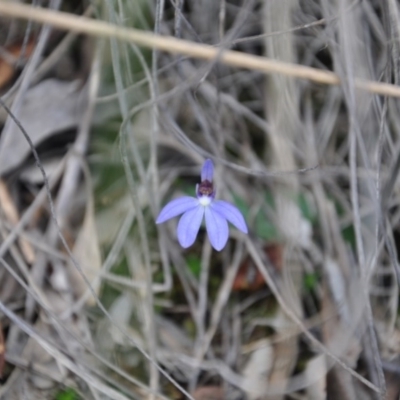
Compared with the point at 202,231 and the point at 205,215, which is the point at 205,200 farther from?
the point at 202,231

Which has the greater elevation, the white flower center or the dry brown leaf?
the dry brown leaf

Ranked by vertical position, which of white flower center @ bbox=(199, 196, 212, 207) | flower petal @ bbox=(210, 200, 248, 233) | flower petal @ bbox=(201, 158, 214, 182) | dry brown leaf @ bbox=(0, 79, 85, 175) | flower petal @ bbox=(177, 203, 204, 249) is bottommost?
flower petal @ bbox=(177, 203, 204, 249)

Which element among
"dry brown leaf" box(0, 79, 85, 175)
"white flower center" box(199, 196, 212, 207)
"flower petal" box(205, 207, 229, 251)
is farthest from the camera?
"dry brown leaf" box(0, 79, 85, 175)

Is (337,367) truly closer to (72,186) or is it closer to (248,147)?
(248,147)

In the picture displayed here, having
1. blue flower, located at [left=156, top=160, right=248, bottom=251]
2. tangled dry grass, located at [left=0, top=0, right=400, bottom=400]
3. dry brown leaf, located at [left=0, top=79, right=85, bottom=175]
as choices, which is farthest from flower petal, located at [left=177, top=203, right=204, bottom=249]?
dry brown leaf, located at [left=0, top=79, right=85, bottom=175]

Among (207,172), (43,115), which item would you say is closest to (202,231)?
(207,172)

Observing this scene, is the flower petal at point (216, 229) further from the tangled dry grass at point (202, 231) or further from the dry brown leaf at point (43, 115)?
the dry brown leaf at point (43, 115)

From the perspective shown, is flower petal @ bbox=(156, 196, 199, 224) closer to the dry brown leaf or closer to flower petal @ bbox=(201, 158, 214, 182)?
flower petal @ bbox=(201, 158, 214, 182)

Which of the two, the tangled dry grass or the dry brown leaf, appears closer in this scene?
the tangled dry grass
